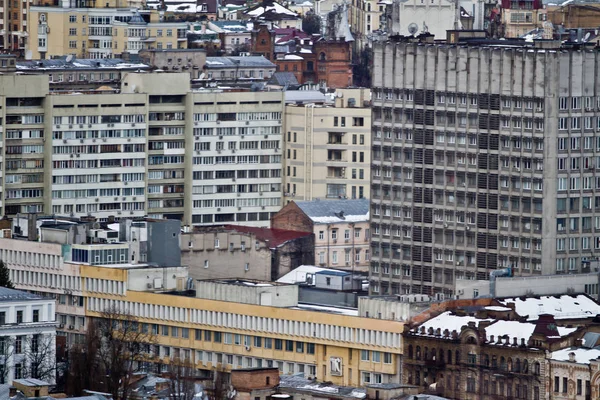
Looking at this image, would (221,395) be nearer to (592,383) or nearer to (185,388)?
(185,388)

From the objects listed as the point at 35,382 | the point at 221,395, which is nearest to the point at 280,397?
the point at 221,395

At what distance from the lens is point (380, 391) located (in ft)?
655

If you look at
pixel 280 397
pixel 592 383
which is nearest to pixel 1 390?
pixel 280 397

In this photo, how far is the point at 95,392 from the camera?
656ft

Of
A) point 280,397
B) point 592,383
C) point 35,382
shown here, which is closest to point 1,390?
point 35,382

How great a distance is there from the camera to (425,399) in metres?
199

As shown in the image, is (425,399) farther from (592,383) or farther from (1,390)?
(1,390)

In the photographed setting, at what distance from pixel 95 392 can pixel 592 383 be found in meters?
31.5

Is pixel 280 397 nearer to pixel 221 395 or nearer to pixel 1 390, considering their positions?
pixel 221 395

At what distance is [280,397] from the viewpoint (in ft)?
652

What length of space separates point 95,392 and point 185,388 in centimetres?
575

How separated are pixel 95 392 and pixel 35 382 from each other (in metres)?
6.21

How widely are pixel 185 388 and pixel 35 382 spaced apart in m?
10.4

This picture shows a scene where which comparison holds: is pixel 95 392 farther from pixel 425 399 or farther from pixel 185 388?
pixel 425 399
